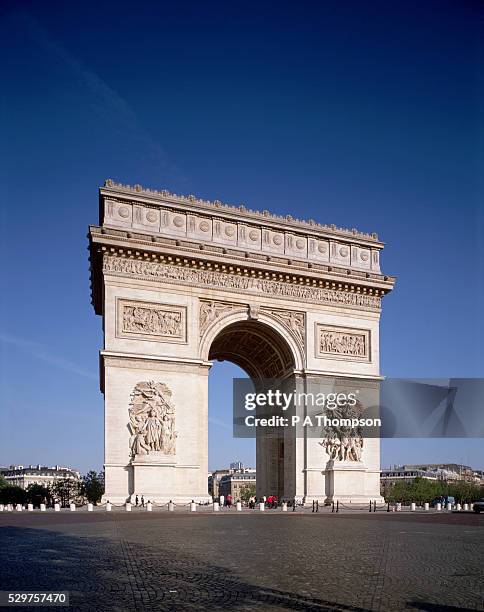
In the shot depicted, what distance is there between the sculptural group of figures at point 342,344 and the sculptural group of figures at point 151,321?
827 cm

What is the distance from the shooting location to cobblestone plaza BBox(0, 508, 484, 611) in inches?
316

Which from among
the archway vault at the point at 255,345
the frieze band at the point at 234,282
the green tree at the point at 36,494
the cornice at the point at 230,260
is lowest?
the green tree at the point at 36,494

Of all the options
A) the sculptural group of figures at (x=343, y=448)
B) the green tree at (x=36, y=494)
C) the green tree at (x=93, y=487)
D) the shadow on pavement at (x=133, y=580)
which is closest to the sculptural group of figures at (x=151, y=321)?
the sculptural group of figures at (x=343, y=448)

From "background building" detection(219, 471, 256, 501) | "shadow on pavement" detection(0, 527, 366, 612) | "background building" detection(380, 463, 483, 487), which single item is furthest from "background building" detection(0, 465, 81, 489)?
"shadow on pavement" detection(0, 527, 366, 612)

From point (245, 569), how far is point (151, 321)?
2324cm

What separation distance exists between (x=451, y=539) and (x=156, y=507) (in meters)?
16.3

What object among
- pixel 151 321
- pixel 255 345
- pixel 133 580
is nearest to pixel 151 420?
pixel 151 321

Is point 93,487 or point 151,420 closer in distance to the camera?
point 151,420

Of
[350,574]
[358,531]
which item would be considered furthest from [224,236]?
[350,574]

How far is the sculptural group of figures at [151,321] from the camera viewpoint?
32.4 metres

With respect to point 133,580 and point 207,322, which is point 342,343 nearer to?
point 207,322

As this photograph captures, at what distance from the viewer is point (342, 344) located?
37.4 meters

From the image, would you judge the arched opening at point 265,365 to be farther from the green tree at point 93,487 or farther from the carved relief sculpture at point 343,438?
the green tree at point 93,487

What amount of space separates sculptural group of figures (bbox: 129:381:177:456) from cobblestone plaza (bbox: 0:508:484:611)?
13561 mm
